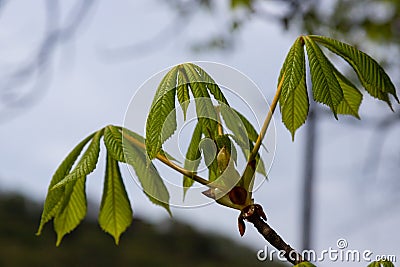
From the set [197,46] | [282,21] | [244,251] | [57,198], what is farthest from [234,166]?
[244,251]

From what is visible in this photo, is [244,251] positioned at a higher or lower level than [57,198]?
higher

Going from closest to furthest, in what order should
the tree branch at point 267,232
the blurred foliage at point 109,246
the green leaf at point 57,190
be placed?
the tree branch at point 267,232, the green leaf at point 57,190, the blurred foliage at point 109,246

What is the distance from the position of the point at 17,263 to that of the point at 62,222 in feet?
12.2

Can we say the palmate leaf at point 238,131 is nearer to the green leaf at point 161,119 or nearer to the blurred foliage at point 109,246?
the green leaf at point 161,119

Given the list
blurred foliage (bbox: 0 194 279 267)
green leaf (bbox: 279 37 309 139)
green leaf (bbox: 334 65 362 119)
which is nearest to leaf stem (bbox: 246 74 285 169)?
green leaf (bbox: 279 37 309 139)

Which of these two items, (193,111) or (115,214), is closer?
(193,111)

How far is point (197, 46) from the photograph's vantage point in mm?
2506

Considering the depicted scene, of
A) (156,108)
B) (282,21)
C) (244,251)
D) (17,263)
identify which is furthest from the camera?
(244,251)

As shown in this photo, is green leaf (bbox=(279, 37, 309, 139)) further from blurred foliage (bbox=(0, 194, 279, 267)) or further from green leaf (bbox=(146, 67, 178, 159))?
blurred foliage (bbox=(0, 194, 279, 267))

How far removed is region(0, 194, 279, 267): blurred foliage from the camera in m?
4.31

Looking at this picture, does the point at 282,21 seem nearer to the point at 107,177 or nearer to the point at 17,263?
the point at 107,177

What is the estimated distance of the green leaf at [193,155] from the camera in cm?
48

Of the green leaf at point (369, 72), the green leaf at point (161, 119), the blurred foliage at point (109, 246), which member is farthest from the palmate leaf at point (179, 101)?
the blurred foliage at point (109, 246)

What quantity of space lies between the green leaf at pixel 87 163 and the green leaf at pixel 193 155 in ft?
0.25
